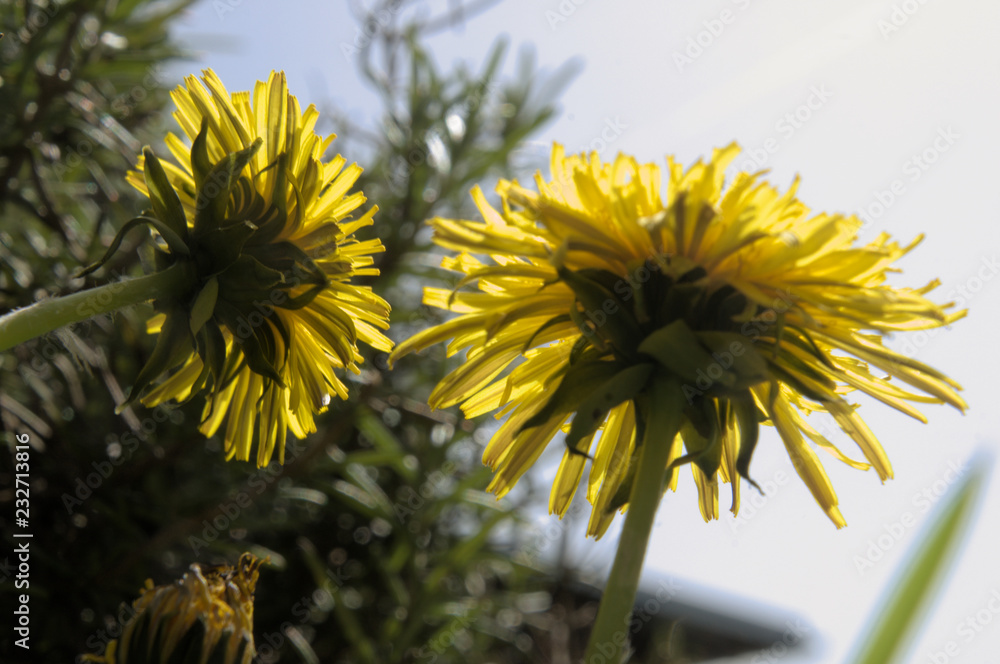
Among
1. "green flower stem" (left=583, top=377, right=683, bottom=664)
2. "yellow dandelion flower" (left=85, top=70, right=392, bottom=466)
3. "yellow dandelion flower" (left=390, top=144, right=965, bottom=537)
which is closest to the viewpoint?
"green flower stem" (left=583, top=377, right=683, bottom=664)

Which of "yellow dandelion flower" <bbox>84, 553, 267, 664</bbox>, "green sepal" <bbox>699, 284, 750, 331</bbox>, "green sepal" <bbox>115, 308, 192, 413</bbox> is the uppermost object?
"green sepal" <bbox>699, 284, 750, 331</bbox>

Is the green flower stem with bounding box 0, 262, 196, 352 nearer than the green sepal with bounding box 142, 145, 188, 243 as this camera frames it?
Yes

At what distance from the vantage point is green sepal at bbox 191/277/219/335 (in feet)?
1.91

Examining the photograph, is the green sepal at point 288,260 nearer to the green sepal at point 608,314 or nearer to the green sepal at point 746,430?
the green sepal at point 608,314

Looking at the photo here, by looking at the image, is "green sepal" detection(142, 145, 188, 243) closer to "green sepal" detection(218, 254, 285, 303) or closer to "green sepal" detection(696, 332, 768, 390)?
"green sepal" detection(218, 254, 285, 303)

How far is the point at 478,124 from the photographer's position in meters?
1.47

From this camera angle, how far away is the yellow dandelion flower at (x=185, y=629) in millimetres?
507

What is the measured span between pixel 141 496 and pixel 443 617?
0.52 metres

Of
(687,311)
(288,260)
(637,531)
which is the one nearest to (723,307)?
(687,311)

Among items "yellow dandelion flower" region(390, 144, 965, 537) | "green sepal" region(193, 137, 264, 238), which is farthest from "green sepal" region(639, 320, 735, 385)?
"green sepal" region(193, 137, 264, 238)

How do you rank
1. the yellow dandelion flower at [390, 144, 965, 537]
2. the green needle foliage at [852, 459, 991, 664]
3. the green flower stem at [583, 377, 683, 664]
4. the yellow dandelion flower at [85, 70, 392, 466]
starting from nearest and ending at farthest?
the green needle foliage at [852, 459, 991, 664] < the green flower stem at [583, 377, 683, 664] < the yellow dandelion flower at [390, 144, 965, 537] < the yellow dandelion flower at [85, 70, 392, 466]

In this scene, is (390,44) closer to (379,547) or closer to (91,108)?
(91,108)

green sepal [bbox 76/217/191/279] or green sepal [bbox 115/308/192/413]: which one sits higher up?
green sepal [bbox 76/217/191/279]

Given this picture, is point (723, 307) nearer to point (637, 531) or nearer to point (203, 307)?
point (637, 531)
